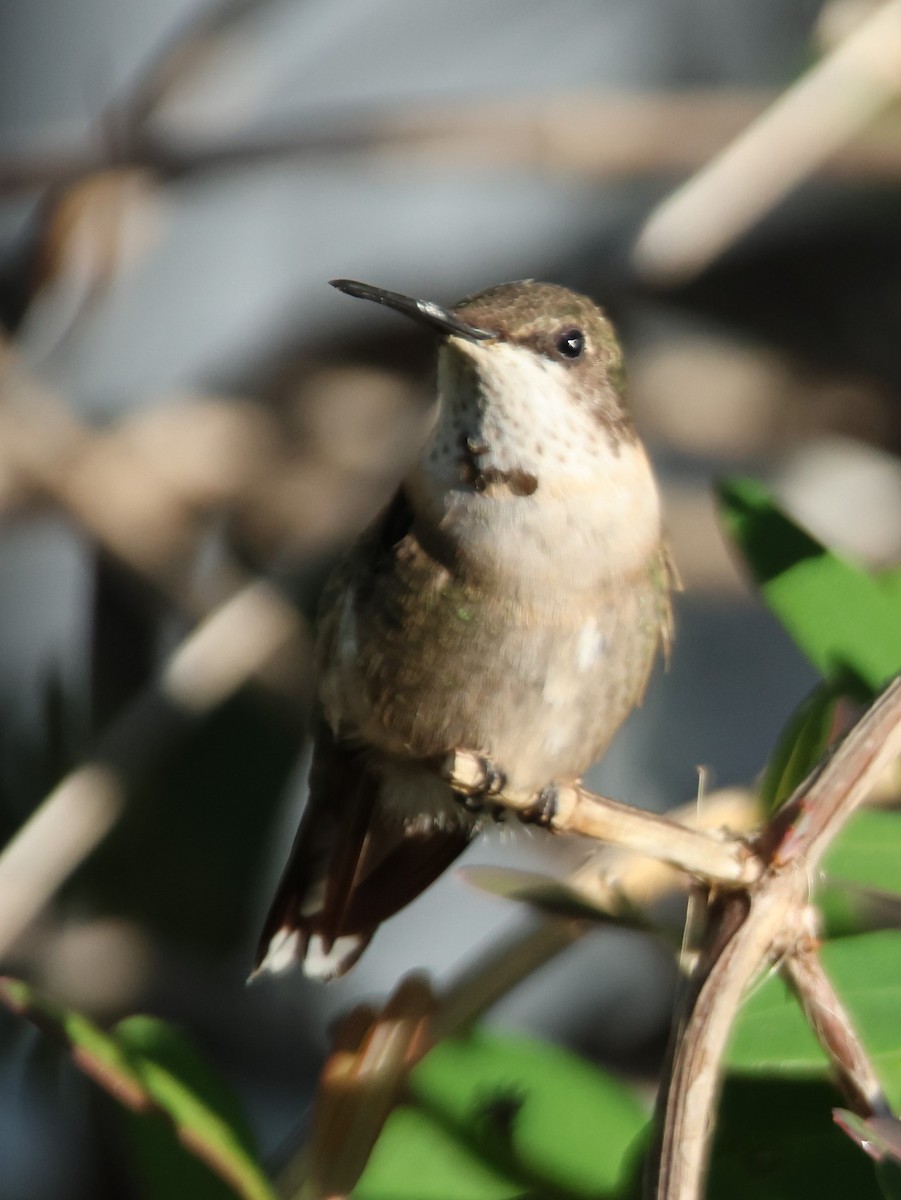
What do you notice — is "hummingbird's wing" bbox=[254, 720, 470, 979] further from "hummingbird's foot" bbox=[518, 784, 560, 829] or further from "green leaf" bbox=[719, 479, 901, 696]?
"green leaf" bbox=[719, 479, 901, 696]

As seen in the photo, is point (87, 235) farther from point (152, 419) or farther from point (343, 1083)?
point (343, 1083)

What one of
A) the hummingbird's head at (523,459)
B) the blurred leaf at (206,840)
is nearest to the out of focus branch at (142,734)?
the blurred leaf at (206,840)

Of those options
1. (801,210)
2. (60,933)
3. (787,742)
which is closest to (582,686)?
(787,742)

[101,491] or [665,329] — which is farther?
[665,329]

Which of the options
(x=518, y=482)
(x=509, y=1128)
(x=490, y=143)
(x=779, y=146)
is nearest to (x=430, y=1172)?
(x=509, y=1128)

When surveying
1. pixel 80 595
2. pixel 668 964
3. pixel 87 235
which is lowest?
pixel 668 964

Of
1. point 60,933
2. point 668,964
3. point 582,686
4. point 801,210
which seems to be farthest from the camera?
point 801,210

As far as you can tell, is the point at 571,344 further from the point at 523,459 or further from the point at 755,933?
the point at 755,933
